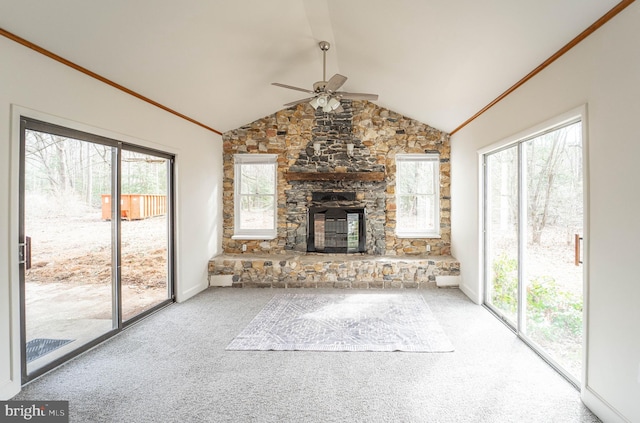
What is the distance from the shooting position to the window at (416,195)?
5461 millimetres

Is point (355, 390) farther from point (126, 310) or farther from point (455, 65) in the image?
point (455, 65)

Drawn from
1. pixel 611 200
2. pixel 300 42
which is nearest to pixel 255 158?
pixel 300 42

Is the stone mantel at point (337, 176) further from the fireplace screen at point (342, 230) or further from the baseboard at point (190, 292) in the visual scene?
the baseboard at point (190, 292)

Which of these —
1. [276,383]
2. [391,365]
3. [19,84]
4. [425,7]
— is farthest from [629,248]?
[19,84]

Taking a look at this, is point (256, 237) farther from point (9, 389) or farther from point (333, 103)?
point (9, 389)

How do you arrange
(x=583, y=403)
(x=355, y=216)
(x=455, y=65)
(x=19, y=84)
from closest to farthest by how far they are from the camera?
(x=583, y=403)
(x=19, y=84)
(x=455, y=65)
(x=355, y=216)

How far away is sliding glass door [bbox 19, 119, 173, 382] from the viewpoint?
2389 millimetres

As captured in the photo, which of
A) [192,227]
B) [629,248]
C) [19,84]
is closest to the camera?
[629,248]

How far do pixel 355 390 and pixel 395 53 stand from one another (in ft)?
11.5

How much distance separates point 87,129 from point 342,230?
3965 mm

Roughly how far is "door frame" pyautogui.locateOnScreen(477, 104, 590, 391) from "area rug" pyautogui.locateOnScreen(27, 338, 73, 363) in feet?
14.1

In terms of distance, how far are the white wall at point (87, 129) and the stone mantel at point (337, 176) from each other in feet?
5.28

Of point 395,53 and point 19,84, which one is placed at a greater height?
point 395,53

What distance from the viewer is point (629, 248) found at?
1721 mm
